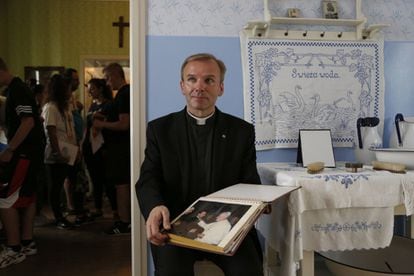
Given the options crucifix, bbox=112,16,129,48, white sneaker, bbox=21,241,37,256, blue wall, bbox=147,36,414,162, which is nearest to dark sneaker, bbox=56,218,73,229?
white sneaker, bbox=21,241,37,256

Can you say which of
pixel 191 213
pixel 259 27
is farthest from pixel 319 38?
pixel 191 213

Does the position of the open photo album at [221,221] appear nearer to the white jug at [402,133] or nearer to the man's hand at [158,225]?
the man's hand at [158,225]

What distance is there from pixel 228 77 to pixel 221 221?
3.02 ft

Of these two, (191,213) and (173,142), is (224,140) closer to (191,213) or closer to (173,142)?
(173,142)

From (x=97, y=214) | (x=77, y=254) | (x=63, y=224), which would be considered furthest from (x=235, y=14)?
(x=97, y=214)

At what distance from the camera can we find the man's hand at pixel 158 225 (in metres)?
1.08

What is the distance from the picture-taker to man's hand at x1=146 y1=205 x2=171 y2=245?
1.08 m

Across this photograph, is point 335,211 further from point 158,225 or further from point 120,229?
point 120,229

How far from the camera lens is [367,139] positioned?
5.71ft

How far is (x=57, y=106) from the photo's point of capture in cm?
292

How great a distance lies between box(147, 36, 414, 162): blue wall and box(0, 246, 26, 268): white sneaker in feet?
4.30

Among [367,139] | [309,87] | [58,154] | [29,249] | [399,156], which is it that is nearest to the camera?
[399,156]

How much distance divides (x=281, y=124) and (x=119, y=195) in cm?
144

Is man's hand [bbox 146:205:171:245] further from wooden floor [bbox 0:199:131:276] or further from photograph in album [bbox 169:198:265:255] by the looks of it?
wooden floor [bbox 0:199:131:276]
